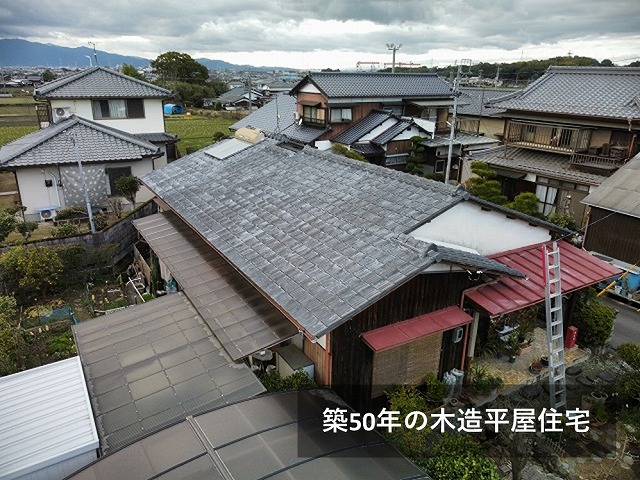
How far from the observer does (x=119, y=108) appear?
3391cm

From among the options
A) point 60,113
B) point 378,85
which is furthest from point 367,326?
point 378,85

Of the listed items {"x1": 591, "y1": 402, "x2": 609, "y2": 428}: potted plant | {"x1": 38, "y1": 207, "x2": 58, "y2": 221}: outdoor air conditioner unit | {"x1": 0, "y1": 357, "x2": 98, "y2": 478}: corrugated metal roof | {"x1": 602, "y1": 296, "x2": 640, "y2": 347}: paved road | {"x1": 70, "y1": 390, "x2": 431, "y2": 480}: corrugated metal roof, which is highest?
{"x1": 70, "y1": 390, "x2": 431, "y2": 480}: corrugated metal roof

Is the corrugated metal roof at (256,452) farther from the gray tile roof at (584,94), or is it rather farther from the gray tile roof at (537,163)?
the gray tile roof at (584,94)

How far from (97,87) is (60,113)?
3.37 metres

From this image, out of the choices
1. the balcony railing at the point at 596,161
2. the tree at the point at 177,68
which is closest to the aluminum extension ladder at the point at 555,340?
the balcony railing at the point at 596,161

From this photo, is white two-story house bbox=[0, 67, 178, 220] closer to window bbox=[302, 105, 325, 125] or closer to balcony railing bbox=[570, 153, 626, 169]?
window bbox=[302, 105, 325, 125]

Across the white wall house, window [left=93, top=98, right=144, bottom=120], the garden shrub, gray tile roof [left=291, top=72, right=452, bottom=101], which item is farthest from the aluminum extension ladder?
window [left=93, top=98, right=144, bottom=120]

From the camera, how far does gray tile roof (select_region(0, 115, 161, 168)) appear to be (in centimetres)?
2444

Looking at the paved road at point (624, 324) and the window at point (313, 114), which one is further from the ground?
the window at point (313, 114)

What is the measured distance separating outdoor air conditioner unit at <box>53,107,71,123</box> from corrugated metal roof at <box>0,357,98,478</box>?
28.4m

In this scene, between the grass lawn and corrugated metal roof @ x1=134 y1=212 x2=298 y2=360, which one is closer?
corrugated metal roof @ x1=134 y1=212 x2=298 y2=360

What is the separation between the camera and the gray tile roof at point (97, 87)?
105 feet

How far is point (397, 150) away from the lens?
35.7 metres

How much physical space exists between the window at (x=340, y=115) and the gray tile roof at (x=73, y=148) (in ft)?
48.8
